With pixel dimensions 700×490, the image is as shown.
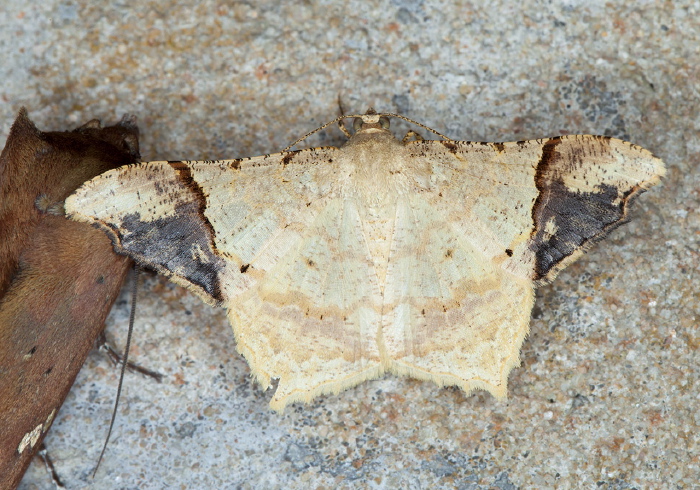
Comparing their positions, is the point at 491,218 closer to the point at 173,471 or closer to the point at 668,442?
the point at 668,442

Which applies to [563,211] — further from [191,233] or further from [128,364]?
[128,364]

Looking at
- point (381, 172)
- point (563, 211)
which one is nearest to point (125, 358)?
point (381, 172)

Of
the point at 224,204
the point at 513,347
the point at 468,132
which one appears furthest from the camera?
the point at 468,132

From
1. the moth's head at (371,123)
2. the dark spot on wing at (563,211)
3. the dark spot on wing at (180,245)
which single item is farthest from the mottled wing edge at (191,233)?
the dark spot on wing at (563,211)

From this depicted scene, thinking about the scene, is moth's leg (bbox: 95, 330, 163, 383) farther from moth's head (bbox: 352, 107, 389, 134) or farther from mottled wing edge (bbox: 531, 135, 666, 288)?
mottled wing edge (bbox: 531, 135, 666, 288)

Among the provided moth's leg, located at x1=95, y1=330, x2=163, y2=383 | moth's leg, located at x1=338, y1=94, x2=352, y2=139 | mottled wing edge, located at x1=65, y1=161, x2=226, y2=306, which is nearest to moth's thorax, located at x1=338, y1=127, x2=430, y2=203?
moth's leg, located at x1=338, y1=94, x2=352, y2=139

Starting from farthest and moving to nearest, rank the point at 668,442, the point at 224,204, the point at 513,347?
the point at 668,442 → the point at 513,347 → the point at 224,204

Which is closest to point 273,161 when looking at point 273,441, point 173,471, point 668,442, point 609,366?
point 273,441
